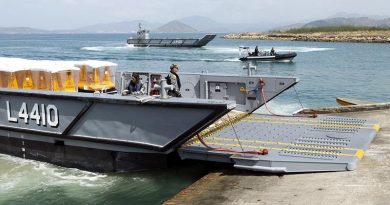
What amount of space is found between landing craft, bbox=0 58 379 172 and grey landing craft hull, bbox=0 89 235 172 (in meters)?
0.02

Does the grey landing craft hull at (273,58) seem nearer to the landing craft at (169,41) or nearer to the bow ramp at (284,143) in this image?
the bow ramp at (284,143)

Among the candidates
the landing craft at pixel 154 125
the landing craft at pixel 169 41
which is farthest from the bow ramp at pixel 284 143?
the landing craft at pixel 169 41

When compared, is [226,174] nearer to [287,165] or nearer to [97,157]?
[287,165]

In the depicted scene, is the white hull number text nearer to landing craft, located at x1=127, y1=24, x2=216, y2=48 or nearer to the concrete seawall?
the concrete seawall

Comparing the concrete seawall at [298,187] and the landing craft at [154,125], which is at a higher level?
the landing craft at [154,125]

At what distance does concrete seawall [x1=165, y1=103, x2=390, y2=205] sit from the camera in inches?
291

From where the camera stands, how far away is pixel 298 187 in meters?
7.93

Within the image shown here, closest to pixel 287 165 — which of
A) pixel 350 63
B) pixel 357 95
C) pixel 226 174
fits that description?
pixel 226 174

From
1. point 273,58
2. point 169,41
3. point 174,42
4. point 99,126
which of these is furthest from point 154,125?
point 169,41

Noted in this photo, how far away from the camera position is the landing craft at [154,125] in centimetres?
904

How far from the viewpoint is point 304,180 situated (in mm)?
8250

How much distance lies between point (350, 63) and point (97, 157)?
4549 centimetres

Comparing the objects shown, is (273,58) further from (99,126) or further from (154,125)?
(154,125)

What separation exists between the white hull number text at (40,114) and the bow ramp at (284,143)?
9.94ft
